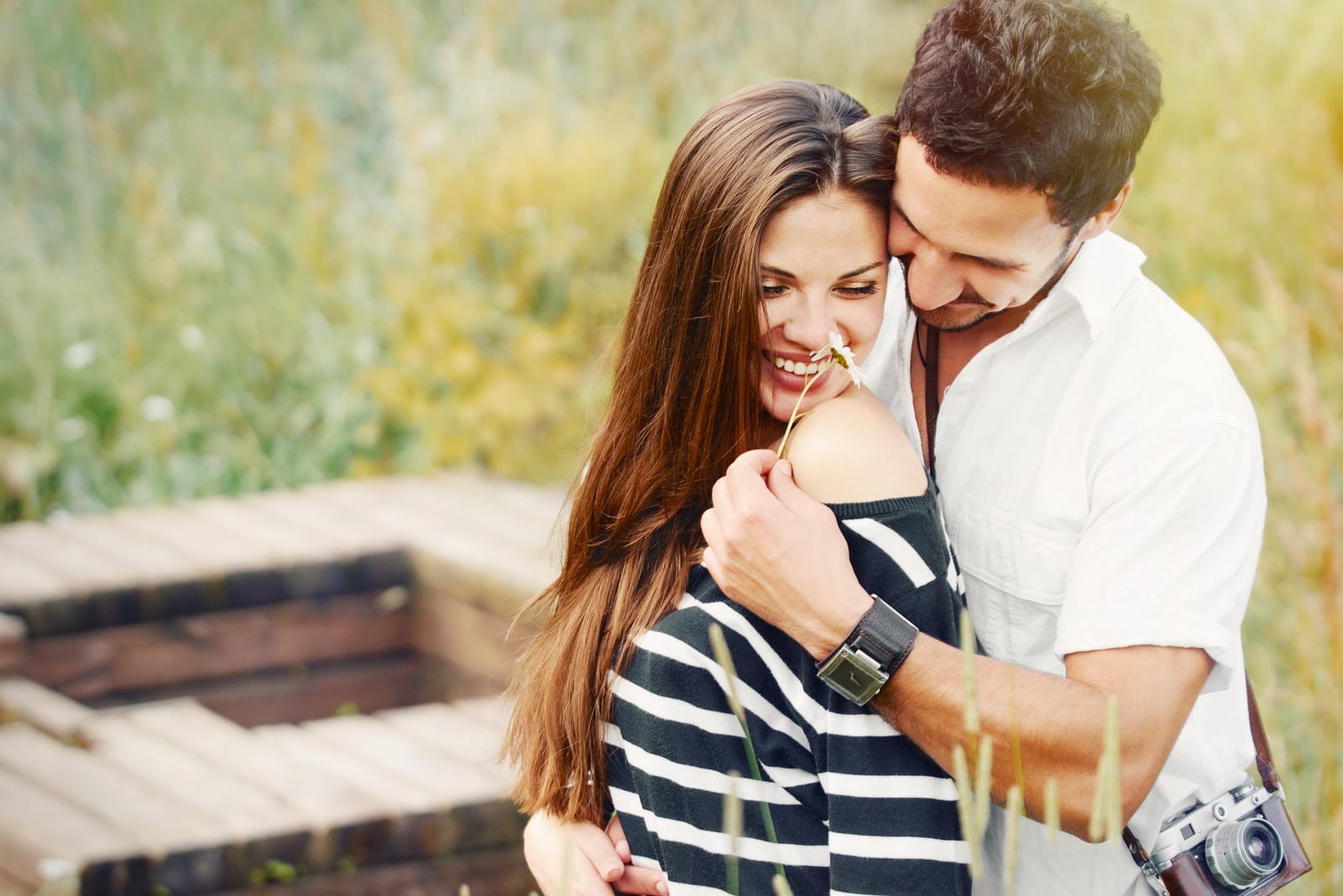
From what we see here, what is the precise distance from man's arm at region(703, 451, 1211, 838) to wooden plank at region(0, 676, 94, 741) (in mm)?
2541

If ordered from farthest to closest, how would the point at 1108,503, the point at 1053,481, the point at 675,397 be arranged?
the point at 675,397 < the point at 1053,481 < the point at 1108,503

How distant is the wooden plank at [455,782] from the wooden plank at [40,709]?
28.5 inches

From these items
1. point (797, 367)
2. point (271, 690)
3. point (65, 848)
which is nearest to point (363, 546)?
point (271, 690)

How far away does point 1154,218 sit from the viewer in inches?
216

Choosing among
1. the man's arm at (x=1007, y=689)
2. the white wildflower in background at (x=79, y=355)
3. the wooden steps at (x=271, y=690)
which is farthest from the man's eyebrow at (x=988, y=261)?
the white wildflower in background at (x=79, y=355)

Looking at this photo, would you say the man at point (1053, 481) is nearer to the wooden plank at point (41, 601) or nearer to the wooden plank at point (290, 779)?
the wooden plank at point (290, 779)

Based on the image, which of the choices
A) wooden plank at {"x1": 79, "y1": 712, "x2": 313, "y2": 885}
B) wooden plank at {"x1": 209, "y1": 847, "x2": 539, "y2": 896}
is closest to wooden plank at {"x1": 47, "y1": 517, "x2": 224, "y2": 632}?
wooden plank at {"x1": 79, "y1": 712, "x2": 313, "y2": 885}

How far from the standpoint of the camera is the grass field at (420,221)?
5.11m

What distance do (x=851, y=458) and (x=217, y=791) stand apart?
6.83ft

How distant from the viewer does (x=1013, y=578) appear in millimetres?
2016

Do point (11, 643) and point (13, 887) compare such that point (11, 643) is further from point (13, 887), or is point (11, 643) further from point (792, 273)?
point (792, 273)

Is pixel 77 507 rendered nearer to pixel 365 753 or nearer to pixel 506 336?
pixel 506 336

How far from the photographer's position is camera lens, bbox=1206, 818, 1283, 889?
1892 millimetres

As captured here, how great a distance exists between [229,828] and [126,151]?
16.4 ft
